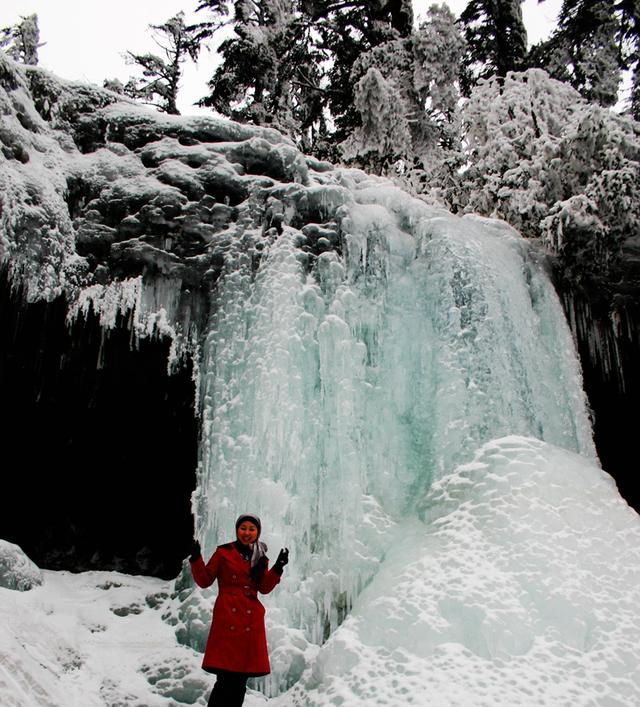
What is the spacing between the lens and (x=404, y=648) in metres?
3.95

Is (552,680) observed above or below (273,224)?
below

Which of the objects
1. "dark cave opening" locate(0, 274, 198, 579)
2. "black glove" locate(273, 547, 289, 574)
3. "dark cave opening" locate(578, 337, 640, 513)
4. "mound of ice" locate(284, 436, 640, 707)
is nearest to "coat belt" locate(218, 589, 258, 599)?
"black glove" locate(273, 547, 289, 574)

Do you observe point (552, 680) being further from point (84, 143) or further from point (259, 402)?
point (84, 143)

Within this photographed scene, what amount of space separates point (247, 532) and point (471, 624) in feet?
5.17

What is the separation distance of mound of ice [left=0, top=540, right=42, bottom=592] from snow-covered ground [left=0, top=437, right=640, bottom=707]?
0.90ft

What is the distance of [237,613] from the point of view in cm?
337

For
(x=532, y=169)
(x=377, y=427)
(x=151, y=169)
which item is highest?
(x=532, y=169)

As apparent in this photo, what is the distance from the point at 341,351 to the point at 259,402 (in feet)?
2.80

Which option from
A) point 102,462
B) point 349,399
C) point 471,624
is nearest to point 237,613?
point 471,624

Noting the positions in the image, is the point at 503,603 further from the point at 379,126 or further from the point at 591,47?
the point at 591,47

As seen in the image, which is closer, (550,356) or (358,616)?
(358,616)

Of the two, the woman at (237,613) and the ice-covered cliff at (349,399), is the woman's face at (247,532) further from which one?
the ice-covered cliff at (349,399)

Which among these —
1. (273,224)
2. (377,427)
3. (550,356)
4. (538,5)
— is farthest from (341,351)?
(538,5)

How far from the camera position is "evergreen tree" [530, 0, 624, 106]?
34.8 ft
